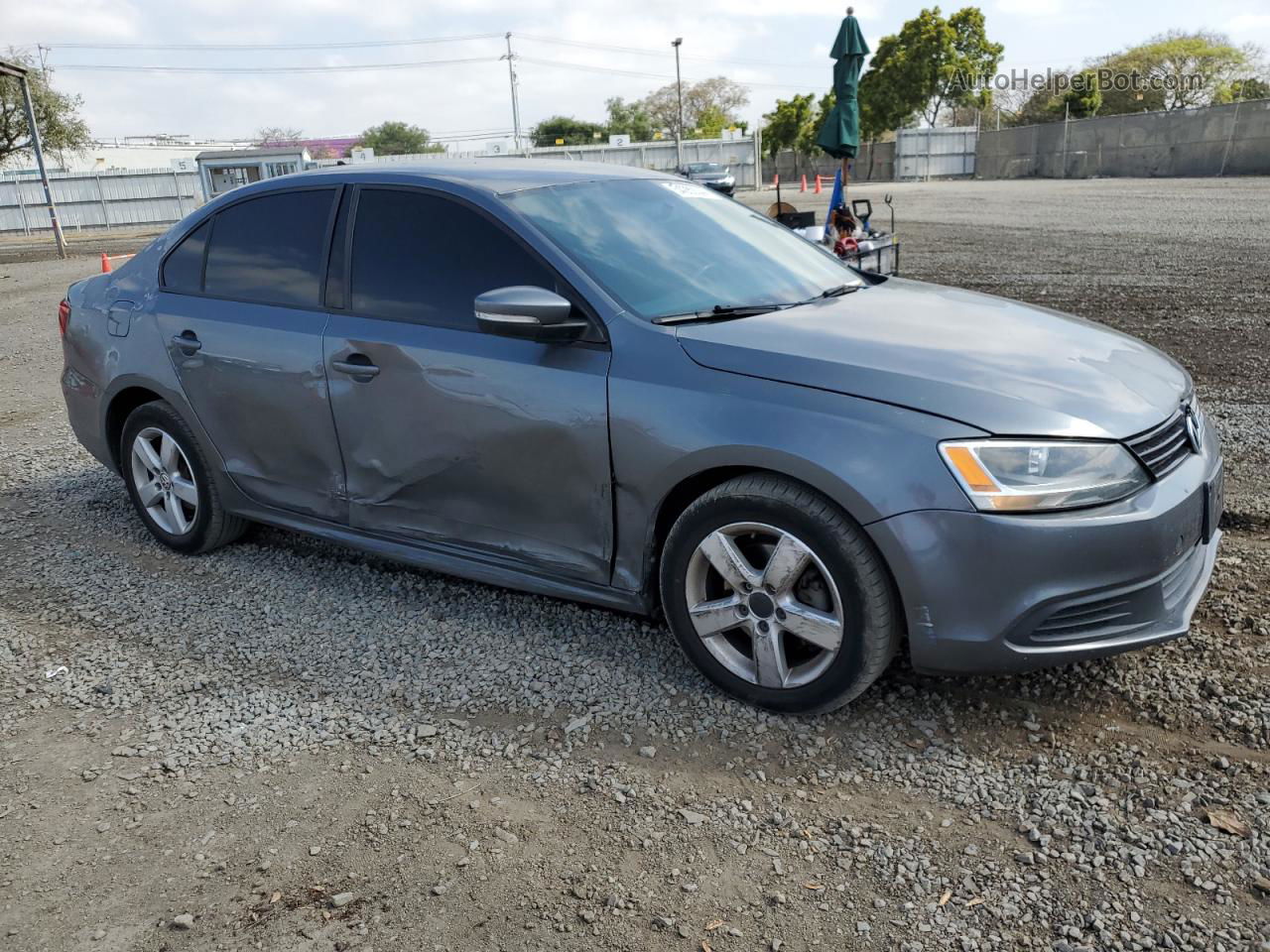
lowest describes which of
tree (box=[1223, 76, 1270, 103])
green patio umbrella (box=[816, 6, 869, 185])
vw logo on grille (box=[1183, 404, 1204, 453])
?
vw logo on grille (box=[1183, 404, 1204, 453])

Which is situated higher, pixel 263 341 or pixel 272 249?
pixel 272 249

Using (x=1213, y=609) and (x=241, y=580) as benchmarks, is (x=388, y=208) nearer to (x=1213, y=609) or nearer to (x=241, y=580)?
(x=241, y=580)

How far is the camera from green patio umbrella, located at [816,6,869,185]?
12.7 meters

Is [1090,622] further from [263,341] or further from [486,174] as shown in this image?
[263,341]

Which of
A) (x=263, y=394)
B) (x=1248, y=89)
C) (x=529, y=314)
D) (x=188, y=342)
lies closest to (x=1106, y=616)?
(x=529, y=314)

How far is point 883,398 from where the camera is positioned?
2.85m

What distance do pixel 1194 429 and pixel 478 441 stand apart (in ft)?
7.69

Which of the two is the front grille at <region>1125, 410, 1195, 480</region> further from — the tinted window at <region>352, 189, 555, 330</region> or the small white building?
the small white building

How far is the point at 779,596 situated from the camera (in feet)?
9.93

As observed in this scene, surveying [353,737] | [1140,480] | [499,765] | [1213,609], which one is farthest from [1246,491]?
[353,737]

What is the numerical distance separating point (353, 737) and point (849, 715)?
61.5 inches

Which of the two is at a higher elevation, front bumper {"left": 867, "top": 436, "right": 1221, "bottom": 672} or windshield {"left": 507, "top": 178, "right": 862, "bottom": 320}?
windshield {"left": 507, "top": 178, "right": 862, "bottom": 320}

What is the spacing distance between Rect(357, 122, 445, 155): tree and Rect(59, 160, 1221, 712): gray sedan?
94.0m

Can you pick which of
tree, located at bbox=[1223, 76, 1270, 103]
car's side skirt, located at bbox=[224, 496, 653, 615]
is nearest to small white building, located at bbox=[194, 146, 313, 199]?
car's side skirt, located at bbox=[224, 496, 653, 615]
